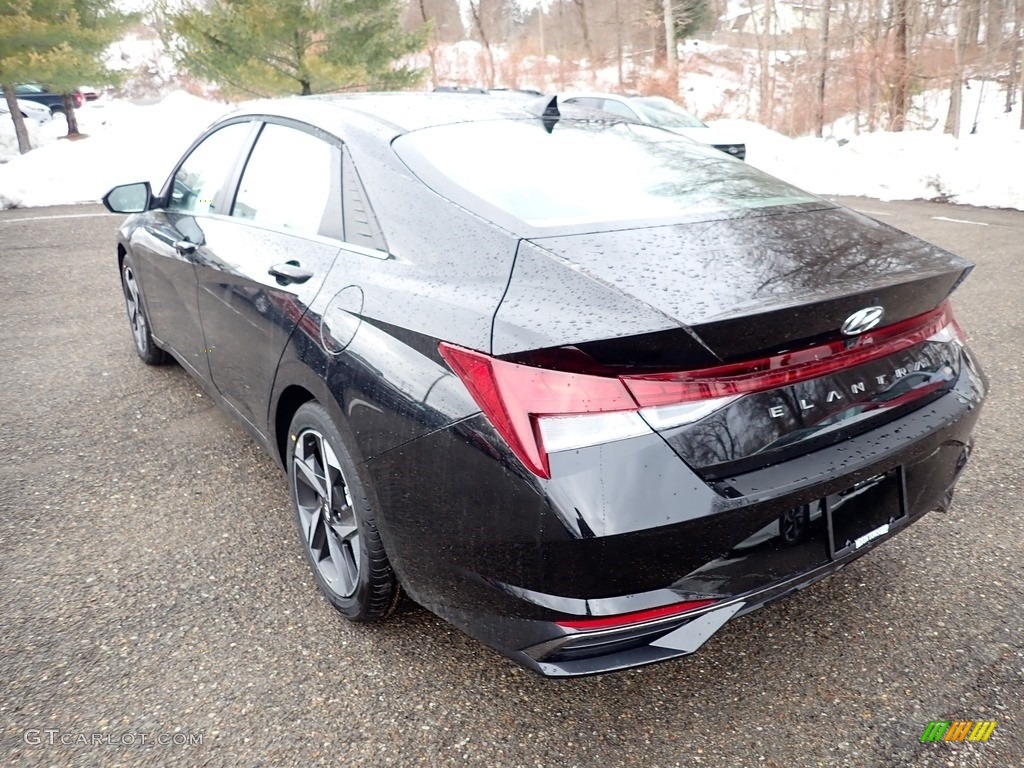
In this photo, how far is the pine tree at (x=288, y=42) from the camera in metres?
16.3

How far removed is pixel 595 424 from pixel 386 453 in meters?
0.61

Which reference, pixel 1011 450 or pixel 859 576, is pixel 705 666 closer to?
pixel 859 576

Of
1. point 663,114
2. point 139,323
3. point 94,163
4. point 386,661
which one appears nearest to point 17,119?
point 94,163

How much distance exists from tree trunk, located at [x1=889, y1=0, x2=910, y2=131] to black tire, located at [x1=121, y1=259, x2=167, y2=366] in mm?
18169

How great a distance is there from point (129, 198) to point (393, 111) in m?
1.90

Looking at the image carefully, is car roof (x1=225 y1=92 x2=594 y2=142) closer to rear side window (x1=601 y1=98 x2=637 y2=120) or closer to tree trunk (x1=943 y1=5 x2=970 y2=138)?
rear side window (x1=601 y1=98 x2=637 y2=120)

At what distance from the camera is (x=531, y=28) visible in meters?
46.8

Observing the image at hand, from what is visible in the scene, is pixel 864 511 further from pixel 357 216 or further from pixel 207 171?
pixel 207 171

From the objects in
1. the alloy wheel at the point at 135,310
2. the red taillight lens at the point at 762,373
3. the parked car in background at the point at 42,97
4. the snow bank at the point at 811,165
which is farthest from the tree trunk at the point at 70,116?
the red taillight lens at the point at 762,373

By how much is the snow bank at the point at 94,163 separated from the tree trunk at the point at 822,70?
15664mm

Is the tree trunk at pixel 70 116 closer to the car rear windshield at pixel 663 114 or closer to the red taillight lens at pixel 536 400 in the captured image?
the car rear windshield at pixel 663 114

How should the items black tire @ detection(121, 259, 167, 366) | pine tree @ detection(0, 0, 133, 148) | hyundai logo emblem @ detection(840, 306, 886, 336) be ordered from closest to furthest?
hyundai logo emblem @ detection(840, 306, 886, 336) < black tire @ detection(121, 259, 167, 366) < pine tree @ detection(0, 0, 133, 148)

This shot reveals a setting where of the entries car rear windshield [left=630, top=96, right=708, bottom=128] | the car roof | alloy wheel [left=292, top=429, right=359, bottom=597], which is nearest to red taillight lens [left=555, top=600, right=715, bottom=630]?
alloy wheel [left=292, top=429, right=359, bottom=597]

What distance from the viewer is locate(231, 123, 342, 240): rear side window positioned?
8.18 ft
